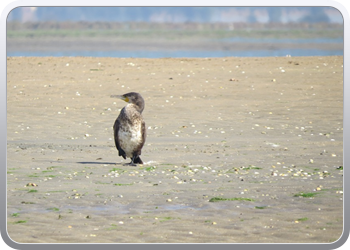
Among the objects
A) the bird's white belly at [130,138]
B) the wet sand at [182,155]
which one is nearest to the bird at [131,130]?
the bird's white belly at [130,138]

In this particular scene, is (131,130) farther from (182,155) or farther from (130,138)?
(182,155)

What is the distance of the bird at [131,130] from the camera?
31.5 ft

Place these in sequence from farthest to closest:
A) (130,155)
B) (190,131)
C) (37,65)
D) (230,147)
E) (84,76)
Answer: (37,65)
(84,76)
(190,131)
(230,147)
(130,155)

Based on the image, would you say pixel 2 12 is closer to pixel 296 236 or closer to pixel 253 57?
pixel 296 236

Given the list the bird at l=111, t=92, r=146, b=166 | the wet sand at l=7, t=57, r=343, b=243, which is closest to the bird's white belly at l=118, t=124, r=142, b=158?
the bird at l=111, t=92, r=146, b=166

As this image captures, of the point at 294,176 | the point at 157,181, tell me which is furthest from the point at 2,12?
the point at 294,176

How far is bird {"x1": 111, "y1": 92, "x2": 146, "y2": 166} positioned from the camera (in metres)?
9.61

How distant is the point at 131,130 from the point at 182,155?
0.92 metres

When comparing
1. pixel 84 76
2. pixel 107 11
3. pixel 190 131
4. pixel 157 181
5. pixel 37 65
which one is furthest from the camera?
pixel 37 65

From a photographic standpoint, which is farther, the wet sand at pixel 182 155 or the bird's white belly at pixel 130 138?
the bird's white belly at pixel 130 138

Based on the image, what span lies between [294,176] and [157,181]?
5.32 feet

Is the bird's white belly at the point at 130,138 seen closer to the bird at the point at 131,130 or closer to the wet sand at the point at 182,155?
the bird at the point at 131,130

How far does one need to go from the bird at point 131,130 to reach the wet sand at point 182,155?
0.84ft

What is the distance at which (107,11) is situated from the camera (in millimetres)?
4652
